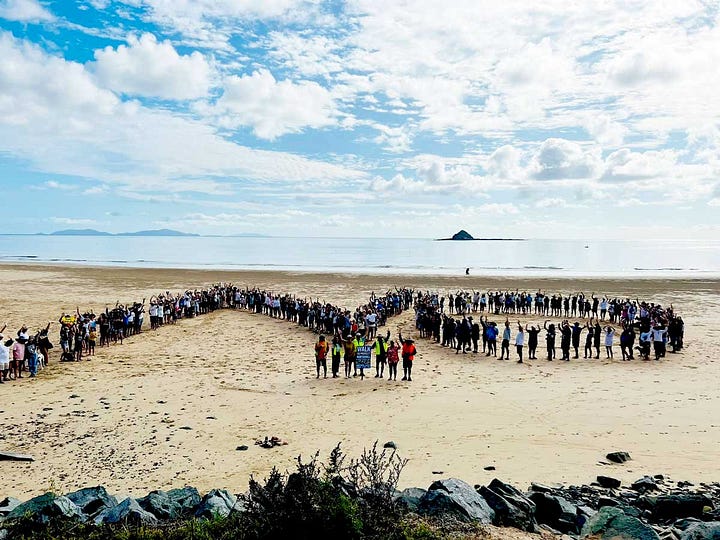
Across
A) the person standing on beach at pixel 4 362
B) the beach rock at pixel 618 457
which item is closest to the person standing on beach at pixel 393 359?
the beach rock at pixel 618 457

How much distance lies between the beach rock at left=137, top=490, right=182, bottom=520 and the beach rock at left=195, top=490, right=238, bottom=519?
1.08 feet

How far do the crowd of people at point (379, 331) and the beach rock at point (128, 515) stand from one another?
1033 cm

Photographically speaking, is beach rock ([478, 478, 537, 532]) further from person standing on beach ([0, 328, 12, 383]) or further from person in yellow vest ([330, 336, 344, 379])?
person standing on beach ([0, 328, 12, 383])

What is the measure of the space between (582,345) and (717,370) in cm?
603

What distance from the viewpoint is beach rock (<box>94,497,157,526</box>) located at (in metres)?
7.23

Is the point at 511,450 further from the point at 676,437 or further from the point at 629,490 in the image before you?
the point at 676,437

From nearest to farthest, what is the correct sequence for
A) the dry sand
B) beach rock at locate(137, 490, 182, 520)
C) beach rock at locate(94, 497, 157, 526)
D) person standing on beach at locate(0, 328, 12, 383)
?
beach rock at locate(94, 497, 157, 526) → beach rock at locate(137, 490, 182, 520) → the dry sand → person standing on beach at locate(0, 328, 12, 383)

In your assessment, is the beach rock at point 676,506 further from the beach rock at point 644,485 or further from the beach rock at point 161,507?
the beach rock at point 161,507

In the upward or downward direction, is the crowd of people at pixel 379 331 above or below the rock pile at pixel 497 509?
above

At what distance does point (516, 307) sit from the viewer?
36.5 m

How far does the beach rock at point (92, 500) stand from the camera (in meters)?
7.96

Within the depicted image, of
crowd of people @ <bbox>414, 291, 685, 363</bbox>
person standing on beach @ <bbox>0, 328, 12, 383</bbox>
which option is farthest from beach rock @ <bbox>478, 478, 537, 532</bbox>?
person standing on beach @ <bbox>0, 328, 12, 383</bbox>

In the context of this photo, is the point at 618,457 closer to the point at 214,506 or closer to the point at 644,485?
the point at 644,485

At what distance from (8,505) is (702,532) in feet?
31.4
